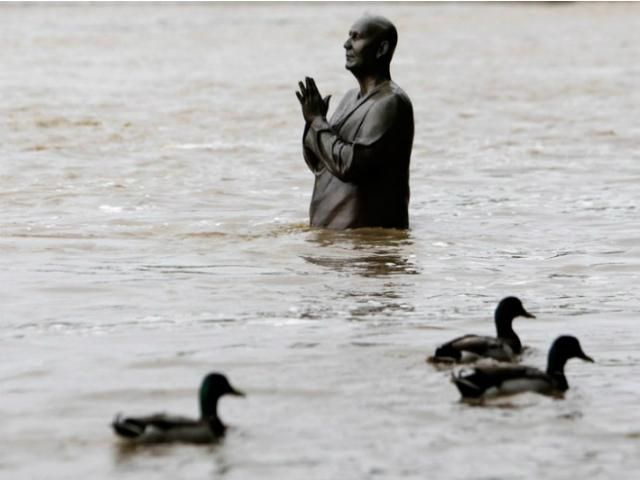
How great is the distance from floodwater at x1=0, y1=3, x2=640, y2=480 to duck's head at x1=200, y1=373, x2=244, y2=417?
8.0 inches

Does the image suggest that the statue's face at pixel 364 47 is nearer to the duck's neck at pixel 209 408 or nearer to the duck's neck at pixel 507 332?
the duck's neck at pixel 507 332

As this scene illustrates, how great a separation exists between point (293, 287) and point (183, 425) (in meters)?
4.28

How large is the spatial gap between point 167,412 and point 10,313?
3.03 metres

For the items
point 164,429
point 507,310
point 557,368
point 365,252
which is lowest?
point 164,429

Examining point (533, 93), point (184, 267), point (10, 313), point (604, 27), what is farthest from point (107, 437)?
point (604, 27)

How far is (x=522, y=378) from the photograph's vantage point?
1014 centimetres

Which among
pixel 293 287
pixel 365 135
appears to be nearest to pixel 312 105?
pixel 365 135

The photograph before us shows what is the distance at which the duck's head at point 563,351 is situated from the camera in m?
10.3

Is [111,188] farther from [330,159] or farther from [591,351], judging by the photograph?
[591,351]

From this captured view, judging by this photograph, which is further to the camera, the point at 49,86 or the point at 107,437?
the point at 49,86

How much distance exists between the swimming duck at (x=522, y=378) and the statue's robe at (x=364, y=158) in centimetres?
440

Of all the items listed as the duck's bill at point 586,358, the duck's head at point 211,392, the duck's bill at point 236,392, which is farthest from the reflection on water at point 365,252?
the duck's head at point 211,392

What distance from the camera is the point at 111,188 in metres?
19.7

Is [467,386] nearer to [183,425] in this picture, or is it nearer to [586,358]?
[586,358]
